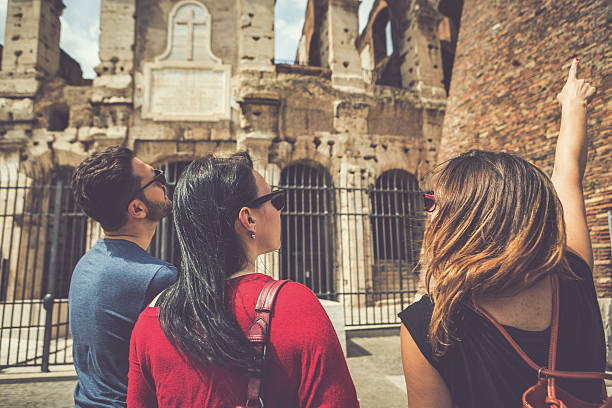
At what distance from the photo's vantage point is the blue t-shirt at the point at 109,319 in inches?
50.5

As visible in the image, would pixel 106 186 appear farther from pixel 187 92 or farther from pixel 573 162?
pixel 187 92

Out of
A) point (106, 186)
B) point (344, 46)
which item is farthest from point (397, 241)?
point (106, 186)

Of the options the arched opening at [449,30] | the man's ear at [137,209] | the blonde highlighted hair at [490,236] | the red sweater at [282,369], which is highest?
the arched opening at [449,30]

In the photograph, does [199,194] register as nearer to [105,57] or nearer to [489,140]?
[489,140]

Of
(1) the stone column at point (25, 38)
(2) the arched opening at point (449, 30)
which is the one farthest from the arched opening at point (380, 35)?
(1) the stone column at point (25, 38)

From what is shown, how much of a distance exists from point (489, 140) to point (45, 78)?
34.4 ft

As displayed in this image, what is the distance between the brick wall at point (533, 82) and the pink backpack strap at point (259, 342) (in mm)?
6186

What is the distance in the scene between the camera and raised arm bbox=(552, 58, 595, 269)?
3.67ft

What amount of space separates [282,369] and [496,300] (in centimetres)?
55

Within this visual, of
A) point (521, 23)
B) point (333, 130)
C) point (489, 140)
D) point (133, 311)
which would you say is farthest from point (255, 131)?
point (133, 311)

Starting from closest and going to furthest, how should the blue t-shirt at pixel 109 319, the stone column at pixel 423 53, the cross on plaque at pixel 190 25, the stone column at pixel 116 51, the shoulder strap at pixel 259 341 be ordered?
the shoulder strap at pixel 259 341
the blue t-shirt at pixel 109 319
the stone column at pixel 116 51
the cross on plaque at pixel 190 25
the stone column at pixel 423 53

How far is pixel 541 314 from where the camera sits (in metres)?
0.90

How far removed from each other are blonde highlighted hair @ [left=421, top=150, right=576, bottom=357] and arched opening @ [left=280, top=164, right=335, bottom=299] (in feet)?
16.4

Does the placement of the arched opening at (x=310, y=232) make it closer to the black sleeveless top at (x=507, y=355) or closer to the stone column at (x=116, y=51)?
the stone column at (x=116, y=51)
